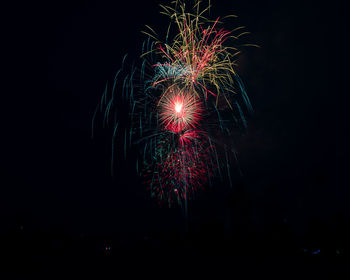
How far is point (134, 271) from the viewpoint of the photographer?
9.22 m

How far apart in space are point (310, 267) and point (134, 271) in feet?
28.4

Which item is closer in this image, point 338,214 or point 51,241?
point 51,241

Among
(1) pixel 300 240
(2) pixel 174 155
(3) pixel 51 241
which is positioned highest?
(2) pixel 174 155

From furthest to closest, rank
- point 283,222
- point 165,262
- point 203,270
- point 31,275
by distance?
Answer: point 283,222
point 165,262
point 203,270
point 31,275

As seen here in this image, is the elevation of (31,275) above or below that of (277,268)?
above

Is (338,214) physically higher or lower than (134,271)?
higher

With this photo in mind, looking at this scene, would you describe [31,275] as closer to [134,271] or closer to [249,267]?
[134,271]

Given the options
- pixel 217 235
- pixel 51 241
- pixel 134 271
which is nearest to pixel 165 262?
pixel 134 271

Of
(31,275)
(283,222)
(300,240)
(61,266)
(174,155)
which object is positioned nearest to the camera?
(31,275)

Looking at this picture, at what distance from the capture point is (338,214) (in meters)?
29.4

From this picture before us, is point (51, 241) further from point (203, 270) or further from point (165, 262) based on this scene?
point (203, 270)

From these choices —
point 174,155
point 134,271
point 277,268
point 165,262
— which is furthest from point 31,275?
point 277,268

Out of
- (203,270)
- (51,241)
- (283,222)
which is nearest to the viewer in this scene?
(203,270)

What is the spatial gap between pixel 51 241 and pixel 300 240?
3516 cm
